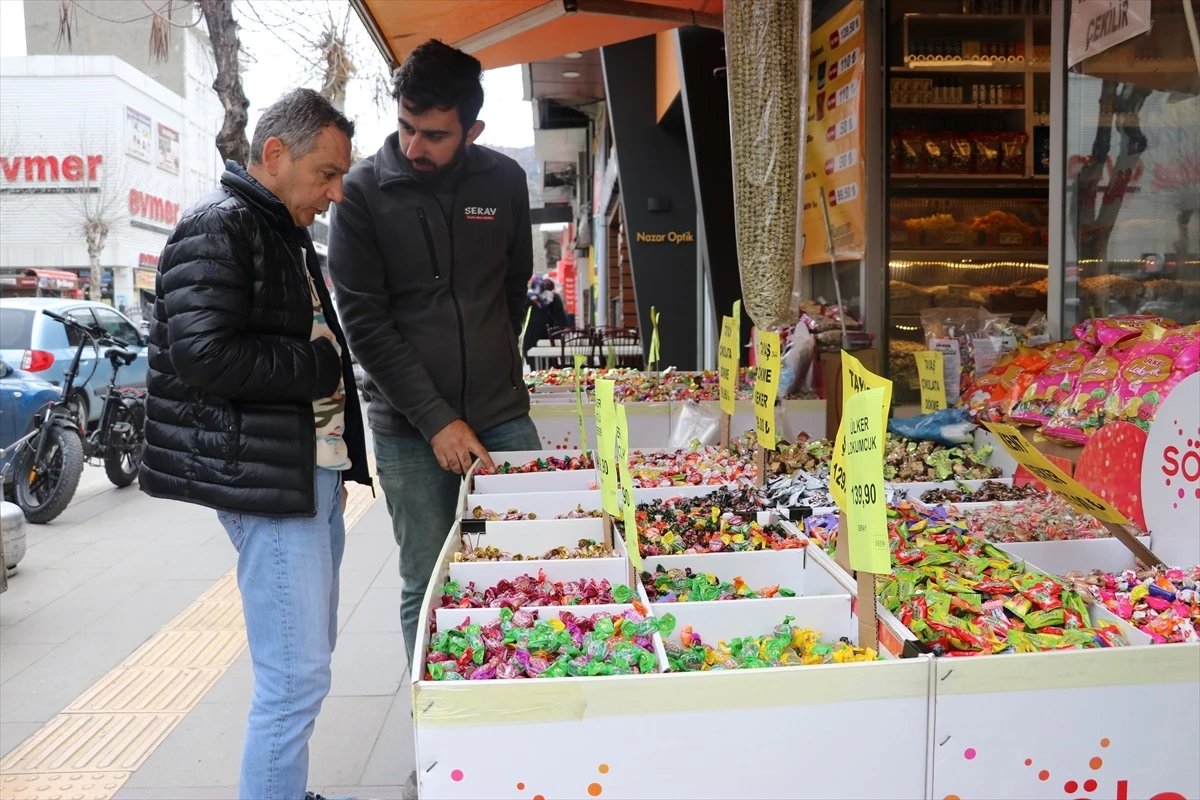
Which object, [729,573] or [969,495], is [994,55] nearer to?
[969,495]

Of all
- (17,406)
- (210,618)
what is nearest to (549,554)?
(210,618)

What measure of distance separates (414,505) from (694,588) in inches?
47.6

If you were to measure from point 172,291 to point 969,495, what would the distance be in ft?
6.96

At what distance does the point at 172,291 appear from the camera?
6.25 ft

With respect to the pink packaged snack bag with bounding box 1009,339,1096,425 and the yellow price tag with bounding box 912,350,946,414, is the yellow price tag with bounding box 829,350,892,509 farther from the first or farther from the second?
the yellow price tag with bounding box 912,350,946,414

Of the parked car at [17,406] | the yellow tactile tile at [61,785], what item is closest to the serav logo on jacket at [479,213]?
the yellow tactile tile at [61,785]

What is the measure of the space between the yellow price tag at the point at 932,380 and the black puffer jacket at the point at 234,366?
2.21 meters

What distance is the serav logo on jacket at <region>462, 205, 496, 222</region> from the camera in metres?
2.71

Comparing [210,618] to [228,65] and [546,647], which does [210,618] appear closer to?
[546,647]

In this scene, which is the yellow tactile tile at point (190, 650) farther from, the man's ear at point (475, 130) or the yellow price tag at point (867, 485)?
the yellow price tag at point (867, 485)

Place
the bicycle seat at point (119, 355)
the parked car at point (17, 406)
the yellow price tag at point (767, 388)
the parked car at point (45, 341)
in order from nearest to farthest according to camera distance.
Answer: the yellow price tag at point (767, 388), the parked car at point (17, 406), the bicycle seat at point (119, 355), the parked car at point (45, 341)

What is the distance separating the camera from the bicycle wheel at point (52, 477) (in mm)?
6617

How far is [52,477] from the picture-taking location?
264 inches

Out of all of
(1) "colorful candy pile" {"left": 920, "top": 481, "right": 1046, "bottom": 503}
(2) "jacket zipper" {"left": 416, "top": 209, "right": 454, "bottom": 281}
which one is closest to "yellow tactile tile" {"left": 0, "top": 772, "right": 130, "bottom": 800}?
(2) "jacket zipper" {"left": 416, "top": 209, "right": 454, "bottom": 281}
